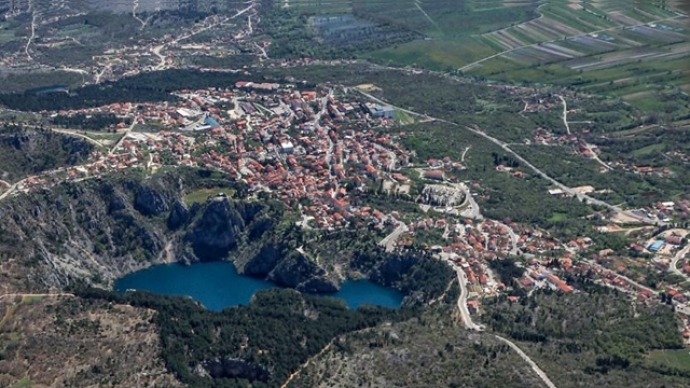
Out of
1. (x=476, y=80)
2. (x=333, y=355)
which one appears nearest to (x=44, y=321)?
(x=333, y=355)

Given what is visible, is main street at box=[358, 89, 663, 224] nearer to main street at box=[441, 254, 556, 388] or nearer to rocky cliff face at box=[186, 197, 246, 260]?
main street at box=[441, 254, 556, 388]

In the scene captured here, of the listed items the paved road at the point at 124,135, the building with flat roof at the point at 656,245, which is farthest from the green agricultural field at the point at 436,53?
the building with flat roof at the point at 656,245

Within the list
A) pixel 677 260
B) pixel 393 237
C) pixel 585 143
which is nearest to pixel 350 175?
pixel 393 237

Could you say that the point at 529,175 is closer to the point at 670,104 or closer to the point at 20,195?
the point at 670,104

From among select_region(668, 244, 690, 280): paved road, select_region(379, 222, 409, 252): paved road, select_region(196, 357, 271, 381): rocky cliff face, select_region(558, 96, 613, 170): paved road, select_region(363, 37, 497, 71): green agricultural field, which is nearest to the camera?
select_region(196, 357, 271, 381): rocky cliff face

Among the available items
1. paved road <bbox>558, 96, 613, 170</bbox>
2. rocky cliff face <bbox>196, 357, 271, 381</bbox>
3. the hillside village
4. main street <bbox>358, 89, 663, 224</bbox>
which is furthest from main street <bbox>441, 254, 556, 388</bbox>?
paved road <bbox>558, 96, 613, 170</bbox>

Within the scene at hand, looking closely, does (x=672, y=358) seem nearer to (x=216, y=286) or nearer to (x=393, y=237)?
(x=393, y=237)
